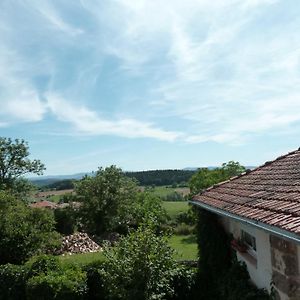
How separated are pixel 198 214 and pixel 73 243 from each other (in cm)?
2067

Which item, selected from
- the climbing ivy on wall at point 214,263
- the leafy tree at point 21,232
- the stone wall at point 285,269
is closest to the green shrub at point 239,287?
the climbing ivy on wall at point 214,263

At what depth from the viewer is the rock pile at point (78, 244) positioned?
2980 cm

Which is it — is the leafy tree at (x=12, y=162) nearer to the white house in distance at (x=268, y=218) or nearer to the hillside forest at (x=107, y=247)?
the hillside forest at (x=107, y=247)

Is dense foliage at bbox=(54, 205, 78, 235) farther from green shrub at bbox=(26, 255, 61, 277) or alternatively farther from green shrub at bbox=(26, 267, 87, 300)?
green shrub at bbox=(26, 267, 87, 300)

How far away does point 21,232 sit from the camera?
64.5 ft

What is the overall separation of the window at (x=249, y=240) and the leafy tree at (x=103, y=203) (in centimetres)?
2663

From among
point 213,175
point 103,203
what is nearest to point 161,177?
point 213,175

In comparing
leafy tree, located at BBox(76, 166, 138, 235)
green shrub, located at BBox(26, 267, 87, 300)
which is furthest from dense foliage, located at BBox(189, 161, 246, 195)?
green shrub, located at BBox(26, 267, 87, 300)

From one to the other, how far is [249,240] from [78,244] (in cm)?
2341

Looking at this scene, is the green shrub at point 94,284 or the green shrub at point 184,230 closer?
the green shrub at point 94,284

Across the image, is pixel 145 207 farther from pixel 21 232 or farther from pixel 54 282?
pixel 54 282

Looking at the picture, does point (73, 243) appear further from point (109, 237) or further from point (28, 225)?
point (28, 225)

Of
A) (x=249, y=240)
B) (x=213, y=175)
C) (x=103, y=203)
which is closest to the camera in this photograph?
(x=249, y=240)

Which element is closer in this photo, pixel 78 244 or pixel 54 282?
pixel 54 282
